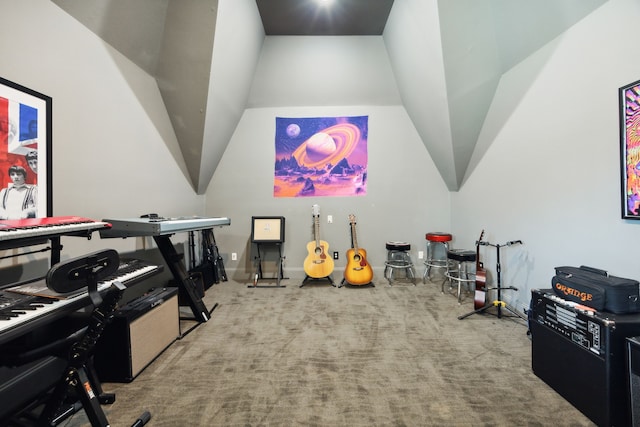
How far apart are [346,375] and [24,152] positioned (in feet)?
7.92

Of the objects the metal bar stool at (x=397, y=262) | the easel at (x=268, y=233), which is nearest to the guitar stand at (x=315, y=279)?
the easel at (x=268, y=233)

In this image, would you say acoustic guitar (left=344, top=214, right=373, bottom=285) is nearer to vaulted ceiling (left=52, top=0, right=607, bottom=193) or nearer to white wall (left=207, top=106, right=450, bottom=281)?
white wall (left=207, top=106, right=450, bottom=281)

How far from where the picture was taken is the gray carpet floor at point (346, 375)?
1387 mm

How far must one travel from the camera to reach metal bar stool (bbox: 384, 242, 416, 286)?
366 centimetres

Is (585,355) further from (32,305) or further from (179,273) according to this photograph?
(179,273)

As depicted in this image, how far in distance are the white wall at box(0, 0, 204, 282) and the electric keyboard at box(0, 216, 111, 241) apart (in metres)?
0.50

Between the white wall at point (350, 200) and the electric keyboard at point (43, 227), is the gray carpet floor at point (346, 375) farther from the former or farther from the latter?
the white wall at point (350, 200)

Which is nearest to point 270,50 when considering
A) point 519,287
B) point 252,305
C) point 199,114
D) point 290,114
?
point 290,114

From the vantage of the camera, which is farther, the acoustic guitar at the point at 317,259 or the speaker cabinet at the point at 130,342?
the acoustic guitar at the point at 317,259

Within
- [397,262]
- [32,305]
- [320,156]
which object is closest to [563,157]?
[397,262]

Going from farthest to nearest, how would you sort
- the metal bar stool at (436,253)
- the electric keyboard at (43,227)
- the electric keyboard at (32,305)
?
1. the metal bar stool at (436,253)
2. the electric keyboard at (43,227)
3. the electric keyboard at (32,305)

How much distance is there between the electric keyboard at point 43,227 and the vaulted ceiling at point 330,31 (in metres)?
1.54

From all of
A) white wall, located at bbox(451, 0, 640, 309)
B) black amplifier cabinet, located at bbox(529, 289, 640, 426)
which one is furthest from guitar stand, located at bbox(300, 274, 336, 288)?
black amplifier cabinet, located at bbox(529, 289, 640, 426)

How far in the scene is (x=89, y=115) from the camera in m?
2.03
